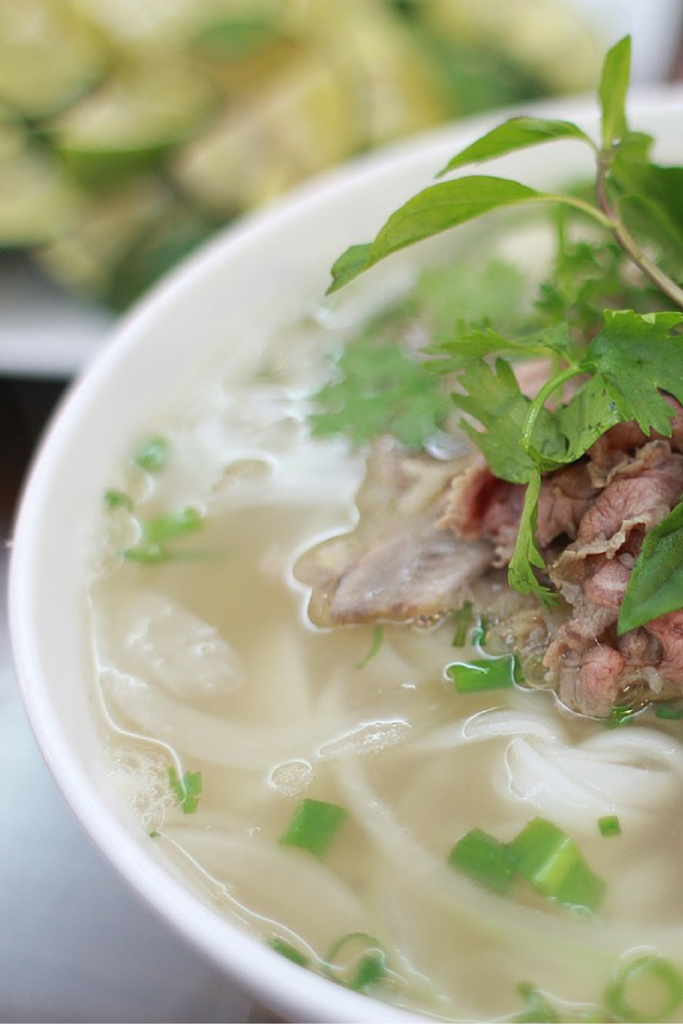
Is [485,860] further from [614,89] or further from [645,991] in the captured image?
[614,89]

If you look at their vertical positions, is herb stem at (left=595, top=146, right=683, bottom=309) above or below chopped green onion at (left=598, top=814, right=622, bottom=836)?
above

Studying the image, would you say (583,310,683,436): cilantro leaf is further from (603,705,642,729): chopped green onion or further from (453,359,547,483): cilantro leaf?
(603,705,642,729): chopped green onion

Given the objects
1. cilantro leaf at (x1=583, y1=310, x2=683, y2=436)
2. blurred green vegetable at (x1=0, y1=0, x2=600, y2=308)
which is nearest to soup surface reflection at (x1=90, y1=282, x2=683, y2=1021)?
cilantro leaf at (x1=583, y1=310, x2=683, y2=436)

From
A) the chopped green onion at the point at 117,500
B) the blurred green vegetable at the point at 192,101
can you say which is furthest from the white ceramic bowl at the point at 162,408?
the blurred green vegetable at the point at 192,101

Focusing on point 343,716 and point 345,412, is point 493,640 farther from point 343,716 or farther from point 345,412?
point 345,412

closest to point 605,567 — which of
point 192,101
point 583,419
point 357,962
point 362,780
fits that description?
point 583,419

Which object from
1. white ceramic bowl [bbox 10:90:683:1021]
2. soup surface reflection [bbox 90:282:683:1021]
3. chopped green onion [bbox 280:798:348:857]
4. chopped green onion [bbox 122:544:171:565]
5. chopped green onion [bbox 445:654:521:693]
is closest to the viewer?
white ceramic bowl [bbox 10:90:683:1021]
